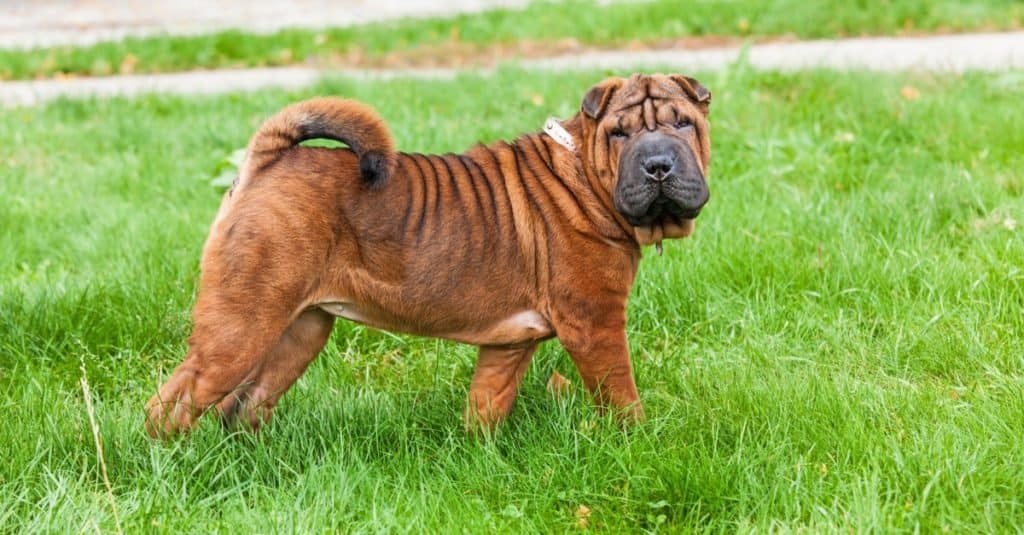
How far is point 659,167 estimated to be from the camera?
148 inches

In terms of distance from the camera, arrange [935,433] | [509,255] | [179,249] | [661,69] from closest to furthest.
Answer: [935,433] < [509,255] < [179,249] < [661,69]

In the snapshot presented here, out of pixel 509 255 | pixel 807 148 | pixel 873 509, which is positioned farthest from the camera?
pixel 807 148

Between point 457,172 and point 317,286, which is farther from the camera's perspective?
point 457,172

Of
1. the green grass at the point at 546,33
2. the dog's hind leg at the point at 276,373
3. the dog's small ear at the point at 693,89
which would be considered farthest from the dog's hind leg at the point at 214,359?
the green grass at the point at 546,33

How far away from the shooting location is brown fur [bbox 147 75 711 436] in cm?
378

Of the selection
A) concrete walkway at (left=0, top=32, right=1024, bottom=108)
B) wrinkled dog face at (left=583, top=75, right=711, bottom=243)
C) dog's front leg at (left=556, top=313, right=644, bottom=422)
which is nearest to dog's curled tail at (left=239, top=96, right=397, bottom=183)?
wrinkled dog face at (left=583, top=75, right=711, bottom=243)

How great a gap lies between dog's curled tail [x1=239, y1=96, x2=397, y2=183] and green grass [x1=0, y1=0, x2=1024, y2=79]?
7402mm

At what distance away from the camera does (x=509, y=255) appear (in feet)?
13.5

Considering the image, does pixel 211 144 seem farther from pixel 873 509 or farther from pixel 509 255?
pixel 873 509

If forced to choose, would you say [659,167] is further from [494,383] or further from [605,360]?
[494,383]

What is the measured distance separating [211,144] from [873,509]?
19.4 ft

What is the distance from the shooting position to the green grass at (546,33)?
36.5 feet

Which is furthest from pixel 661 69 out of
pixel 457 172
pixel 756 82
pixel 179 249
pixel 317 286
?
pixel 317 286

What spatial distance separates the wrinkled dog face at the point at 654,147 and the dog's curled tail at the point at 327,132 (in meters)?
0.76
